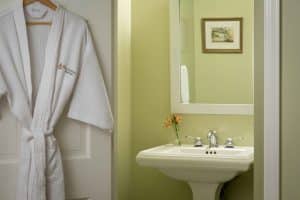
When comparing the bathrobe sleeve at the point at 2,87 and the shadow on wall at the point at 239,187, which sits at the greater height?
the bathrobe sleeve at the point at 2,87

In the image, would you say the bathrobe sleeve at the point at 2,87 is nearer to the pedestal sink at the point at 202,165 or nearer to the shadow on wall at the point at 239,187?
the pedestal sink at the point at 202,165

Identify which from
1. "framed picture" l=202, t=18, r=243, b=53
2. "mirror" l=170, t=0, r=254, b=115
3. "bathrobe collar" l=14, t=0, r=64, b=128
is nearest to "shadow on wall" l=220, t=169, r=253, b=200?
"mirror" l=170, t=0, r=254, b=115

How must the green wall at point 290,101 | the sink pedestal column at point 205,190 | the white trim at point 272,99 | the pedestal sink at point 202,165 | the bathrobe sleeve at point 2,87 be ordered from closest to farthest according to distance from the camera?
the green wall at point 290,101 → the white trim at point 272,99 → the bathrobe sleeve at point 2,87 → the pedestal sink at point 202,165 → the sink pedestal column at point 205,190

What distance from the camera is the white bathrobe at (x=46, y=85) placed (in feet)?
7.59

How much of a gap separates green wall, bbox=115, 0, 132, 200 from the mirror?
34cm

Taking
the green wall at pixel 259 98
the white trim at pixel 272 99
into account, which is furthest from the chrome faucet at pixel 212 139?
the white trim at pixel 272 99

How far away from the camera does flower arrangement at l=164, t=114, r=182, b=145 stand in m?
3.71

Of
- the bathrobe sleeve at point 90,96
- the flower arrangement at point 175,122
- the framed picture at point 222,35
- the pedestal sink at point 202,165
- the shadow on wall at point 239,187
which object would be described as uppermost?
the framed picture at point 222,35

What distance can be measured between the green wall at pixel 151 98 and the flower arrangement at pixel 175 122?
53mm

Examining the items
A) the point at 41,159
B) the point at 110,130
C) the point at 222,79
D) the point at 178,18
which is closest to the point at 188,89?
the point at 222,79

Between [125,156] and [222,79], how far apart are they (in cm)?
92

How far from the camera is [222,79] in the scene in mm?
3676

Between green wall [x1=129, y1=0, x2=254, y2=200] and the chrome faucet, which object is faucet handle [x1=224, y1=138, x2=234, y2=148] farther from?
green wall [x1=129, y1=0, x2=254, y2=200]

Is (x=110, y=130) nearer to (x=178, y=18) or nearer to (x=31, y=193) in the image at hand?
(x=31, y=193)
